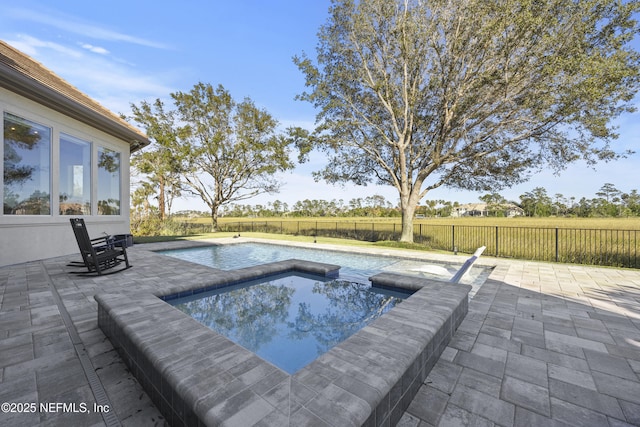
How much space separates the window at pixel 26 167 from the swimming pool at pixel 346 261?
355cm

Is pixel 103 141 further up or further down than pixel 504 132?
further down

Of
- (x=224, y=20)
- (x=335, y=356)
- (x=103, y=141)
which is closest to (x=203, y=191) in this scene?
(x=103, y=141)

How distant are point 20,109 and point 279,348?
7448 millimetres

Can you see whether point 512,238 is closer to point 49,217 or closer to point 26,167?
point 49,217

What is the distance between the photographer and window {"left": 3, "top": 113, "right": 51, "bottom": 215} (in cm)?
538

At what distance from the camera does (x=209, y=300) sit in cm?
413

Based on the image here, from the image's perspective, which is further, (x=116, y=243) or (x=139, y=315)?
(x=116, y=243)

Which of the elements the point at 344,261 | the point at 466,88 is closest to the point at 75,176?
the point at 344,261

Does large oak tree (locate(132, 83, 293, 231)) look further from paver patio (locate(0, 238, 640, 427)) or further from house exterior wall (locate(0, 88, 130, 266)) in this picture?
paver patio (locate(0, 238, 640, 427))

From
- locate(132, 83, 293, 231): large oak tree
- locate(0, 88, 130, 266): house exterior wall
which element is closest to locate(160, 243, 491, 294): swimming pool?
locate(0, 88, 130, 266): house exterior wall

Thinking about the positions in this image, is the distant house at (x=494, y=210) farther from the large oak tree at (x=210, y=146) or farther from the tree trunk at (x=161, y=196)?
the tree trunk at (x=161, y=196)

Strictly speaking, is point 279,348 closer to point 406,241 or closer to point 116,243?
point 116,243

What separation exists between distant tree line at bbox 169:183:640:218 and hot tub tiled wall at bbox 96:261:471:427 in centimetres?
3928

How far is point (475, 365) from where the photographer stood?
227cm
